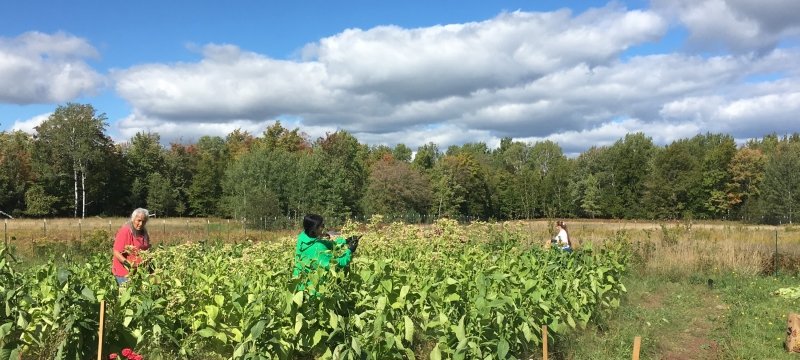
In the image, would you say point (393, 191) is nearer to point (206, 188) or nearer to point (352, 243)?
point (206, 188)

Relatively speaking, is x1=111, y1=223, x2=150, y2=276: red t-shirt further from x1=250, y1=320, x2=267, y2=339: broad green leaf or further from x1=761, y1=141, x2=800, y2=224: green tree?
x1=761, y1=141, x2=800, y2=224: green tree

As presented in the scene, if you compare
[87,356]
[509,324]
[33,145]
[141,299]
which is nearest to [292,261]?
[141,299]

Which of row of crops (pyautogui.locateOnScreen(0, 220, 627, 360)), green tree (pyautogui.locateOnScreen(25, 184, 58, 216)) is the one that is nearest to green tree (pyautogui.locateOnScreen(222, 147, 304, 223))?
green tree (pyautogui.locateOnScreen(25, 184, 58, 216))

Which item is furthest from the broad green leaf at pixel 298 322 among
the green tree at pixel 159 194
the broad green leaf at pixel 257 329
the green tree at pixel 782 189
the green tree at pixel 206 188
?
the green tree at pixel 782 189

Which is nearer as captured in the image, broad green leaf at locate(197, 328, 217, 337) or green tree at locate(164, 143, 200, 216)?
broad green leaf at locate(197, 328, 217, 337)

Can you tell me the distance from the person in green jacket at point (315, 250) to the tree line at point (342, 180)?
92.9 ft

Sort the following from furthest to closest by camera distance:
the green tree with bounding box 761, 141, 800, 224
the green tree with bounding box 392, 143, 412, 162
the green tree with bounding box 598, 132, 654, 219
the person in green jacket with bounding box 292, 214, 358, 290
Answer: the green tree with bounding box 392, 143, 412, 162 → the green tree with bounding box 598, 132, 654, 219 → the green tree with bounding box 761, 141, 800, 224 → the person in green jacket with bounding box 292, 214, 358, 290

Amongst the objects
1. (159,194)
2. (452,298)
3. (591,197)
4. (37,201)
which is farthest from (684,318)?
(591,197)

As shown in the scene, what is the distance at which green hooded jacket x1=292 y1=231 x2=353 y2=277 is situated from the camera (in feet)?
13.8

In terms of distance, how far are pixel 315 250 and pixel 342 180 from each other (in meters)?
39.4

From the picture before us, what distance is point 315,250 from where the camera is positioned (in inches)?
189

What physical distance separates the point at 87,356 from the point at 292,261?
5.63ft

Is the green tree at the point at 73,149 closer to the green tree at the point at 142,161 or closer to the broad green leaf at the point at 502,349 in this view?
the green tree at the point at 142,161

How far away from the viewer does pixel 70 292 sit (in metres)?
3.96
